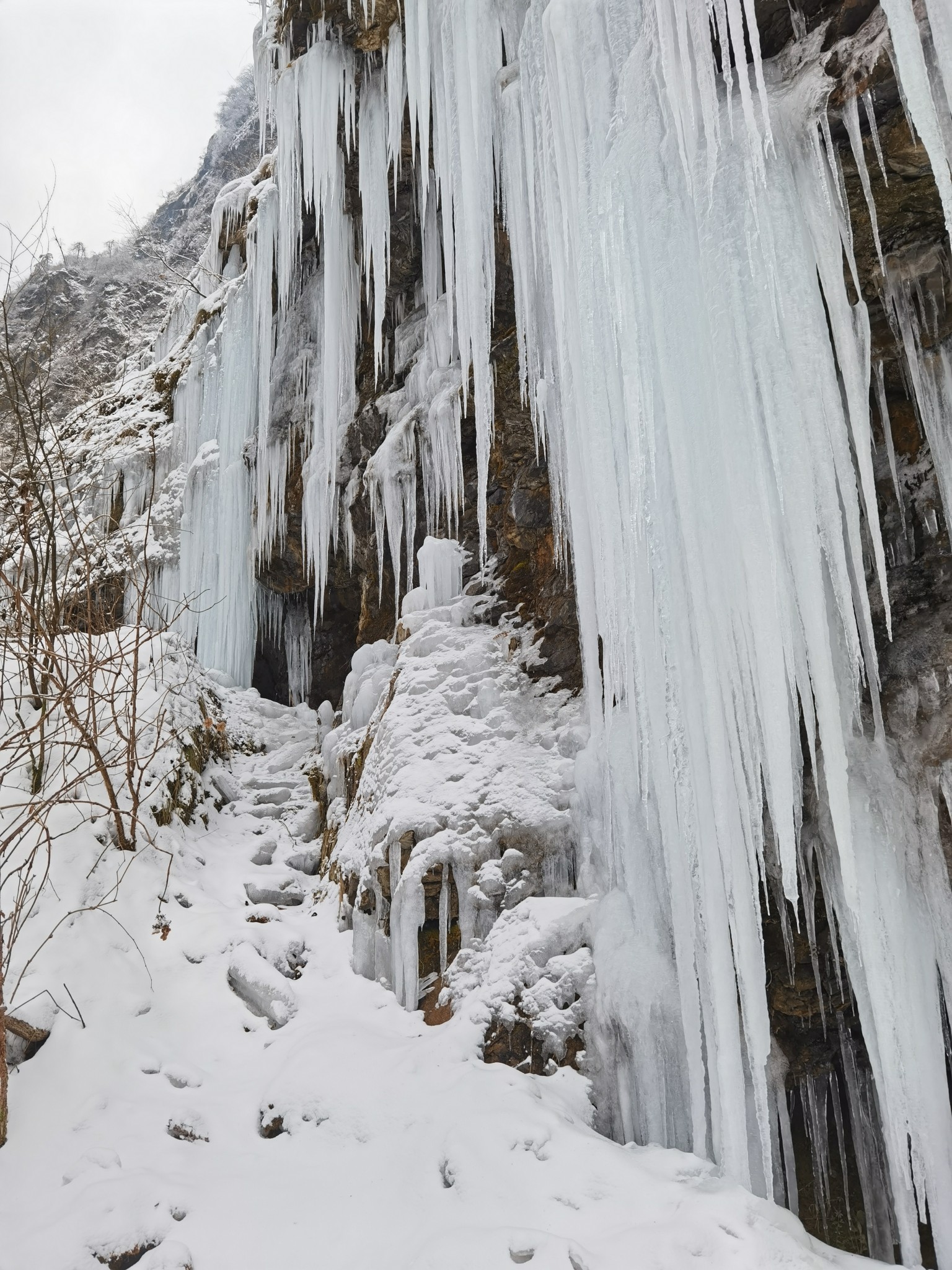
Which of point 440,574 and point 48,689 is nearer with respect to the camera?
point 48,689

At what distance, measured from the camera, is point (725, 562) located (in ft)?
10.3

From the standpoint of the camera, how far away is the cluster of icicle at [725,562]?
2.96 meters

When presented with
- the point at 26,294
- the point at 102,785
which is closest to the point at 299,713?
the point at 102,785

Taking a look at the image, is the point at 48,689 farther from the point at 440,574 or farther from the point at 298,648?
the point at 298,648

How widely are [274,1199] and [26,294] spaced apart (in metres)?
19.9

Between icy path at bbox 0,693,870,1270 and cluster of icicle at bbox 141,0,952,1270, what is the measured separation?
0.47m

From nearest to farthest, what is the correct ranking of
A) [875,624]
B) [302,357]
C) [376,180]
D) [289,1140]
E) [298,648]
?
1. [289,1140]
2. [875,624]
3. [376,180]
4. [302,357]
5. [298,648]

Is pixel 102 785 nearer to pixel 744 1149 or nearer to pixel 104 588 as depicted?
pixel 744 1149

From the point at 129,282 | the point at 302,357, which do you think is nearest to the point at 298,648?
the point at 302,357

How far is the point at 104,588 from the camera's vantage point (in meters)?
→ 10.0

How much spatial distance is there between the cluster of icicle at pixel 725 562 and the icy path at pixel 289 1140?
0.47m

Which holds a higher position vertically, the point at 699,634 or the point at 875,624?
the point at 875,624

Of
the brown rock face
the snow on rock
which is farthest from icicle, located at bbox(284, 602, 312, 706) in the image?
the brown rock face

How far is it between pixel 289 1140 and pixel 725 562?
9.36 feet
